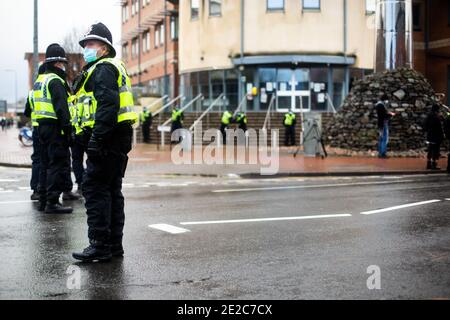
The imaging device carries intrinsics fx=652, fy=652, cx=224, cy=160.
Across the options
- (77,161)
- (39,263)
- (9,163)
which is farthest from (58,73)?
(9,163)

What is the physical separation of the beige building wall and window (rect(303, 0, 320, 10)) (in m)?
0.27

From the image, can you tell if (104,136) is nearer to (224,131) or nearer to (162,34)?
(224,131)

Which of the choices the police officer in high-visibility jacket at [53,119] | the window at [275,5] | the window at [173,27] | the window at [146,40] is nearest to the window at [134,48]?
the window at [146,40]

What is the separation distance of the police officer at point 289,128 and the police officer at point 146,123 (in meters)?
7.48

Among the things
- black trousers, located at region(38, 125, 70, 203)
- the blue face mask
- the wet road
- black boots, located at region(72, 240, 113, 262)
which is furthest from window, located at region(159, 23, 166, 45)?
black boots, located at region(72, 240, 113, 262)

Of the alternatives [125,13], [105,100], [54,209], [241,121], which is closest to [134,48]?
[125,13]

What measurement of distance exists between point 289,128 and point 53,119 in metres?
21.3

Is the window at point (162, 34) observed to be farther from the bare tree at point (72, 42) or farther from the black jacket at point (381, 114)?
the black jacket at point (381, 114)

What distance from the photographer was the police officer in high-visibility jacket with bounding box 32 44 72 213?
28.5 ft

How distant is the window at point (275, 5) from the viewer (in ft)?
119

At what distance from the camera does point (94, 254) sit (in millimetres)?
5707

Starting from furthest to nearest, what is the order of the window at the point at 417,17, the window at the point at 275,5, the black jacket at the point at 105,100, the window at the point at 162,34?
the window at the point at 162,34 < the window at the point at 417,17 < the window at the point at 275,5 < the black jacket at the point at 105,100

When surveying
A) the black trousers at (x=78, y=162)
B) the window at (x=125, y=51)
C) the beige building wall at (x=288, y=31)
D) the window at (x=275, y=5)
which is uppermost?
the window at (x=125, y=51)
